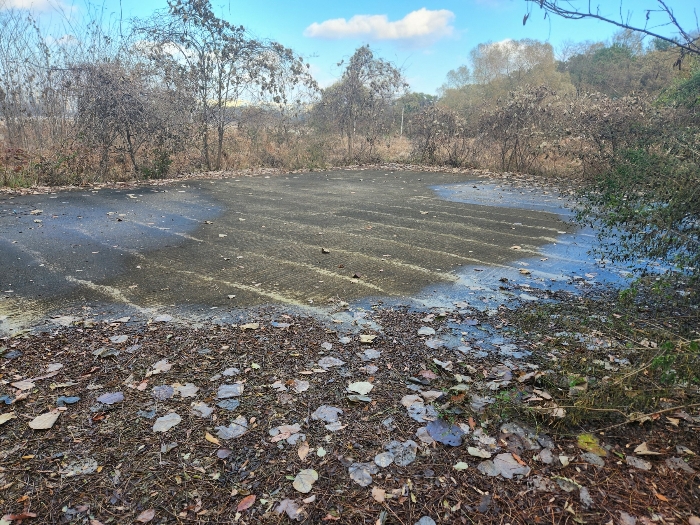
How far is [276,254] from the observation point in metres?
4.82

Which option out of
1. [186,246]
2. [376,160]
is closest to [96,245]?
[186,246]

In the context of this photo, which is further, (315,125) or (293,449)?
(315,125)

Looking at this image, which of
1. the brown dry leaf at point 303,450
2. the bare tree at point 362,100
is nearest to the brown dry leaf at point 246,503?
the brown dry leaf at point 303,450

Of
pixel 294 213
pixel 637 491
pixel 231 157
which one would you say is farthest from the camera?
pixel 231 157

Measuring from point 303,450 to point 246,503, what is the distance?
1.08 feet

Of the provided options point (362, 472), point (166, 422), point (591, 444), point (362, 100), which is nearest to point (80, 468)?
point (166, 422)

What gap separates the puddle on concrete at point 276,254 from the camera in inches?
139

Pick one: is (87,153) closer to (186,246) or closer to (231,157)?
(231,157)

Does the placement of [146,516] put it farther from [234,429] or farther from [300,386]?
[300,386]

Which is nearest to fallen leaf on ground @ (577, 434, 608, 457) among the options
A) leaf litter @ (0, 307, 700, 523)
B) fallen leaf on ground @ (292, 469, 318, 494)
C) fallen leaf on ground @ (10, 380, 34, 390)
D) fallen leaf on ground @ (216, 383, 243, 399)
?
leaf litter @ (0, 307, 700, 523)

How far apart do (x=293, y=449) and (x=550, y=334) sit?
194 centimetres

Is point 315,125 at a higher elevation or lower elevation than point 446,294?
higher

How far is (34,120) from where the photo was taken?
10.4m

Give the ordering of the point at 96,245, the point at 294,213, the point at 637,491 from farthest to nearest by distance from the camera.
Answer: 1. the point at 294,213
2. the point at 96,245
3. the point at 637,491
